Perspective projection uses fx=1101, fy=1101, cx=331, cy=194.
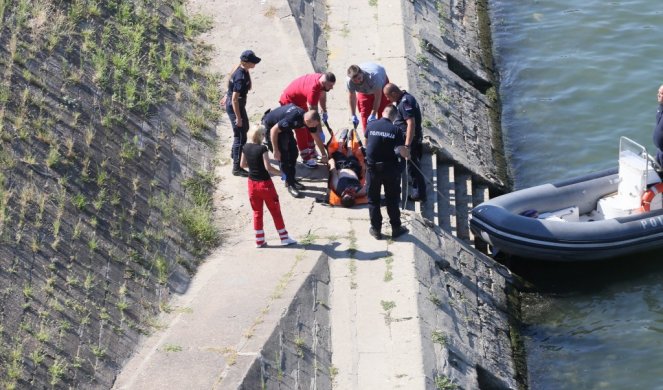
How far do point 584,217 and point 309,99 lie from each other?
429 cm

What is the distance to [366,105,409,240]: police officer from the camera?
12.9 meters

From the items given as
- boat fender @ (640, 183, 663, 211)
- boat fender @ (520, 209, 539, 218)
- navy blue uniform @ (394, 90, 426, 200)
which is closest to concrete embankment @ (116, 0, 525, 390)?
navy blue uniform @ (394, 90, 426, 200)

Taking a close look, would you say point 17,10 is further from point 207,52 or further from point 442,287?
point 442,287

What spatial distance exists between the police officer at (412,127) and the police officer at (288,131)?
108 centimetres

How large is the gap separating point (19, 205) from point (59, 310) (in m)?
1.61

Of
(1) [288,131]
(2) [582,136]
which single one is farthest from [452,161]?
(2) [582,136]

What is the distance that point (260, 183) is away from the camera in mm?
12828

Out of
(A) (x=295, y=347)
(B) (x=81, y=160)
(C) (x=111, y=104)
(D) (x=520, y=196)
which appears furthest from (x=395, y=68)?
(A) (x=295, y=347)

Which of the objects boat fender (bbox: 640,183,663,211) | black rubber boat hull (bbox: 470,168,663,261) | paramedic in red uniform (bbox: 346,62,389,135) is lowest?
black rubber boat hull (bbox: 470,168,663,261)

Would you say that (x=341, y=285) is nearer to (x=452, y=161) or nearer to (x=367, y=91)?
(x=367, y=91)

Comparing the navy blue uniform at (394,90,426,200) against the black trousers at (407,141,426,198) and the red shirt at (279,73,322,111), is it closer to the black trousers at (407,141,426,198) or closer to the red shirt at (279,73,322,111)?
the black trousers at (407,141,426,198)

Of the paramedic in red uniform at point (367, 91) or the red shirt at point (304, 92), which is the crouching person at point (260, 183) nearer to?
the red shirt at point (304, 92)

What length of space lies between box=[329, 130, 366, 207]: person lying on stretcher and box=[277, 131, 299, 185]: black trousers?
495mm

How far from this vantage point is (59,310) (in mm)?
11297
